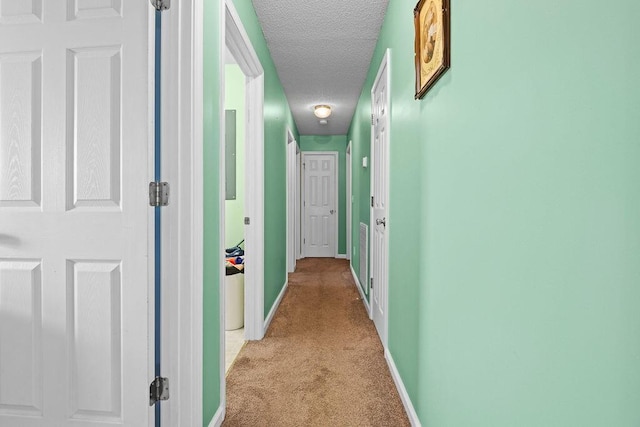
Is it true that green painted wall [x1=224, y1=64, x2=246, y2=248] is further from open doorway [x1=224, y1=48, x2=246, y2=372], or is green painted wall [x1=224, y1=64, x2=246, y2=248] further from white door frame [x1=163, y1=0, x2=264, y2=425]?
white door frame [x1=163, y1=0, x2=264, y2=425]

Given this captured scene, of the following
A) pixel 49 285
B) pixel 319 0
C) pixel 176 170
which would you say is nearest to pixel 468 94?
pixel 176 170

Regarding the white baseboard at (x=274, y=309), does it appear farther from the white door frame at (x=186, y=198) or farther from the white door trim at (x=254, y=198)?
the white door frame at (x=186, y=198)

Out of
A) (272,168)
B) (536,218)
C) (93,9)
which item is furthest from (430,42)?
(272,168)

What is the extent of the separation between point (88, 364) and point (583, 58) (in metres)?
1.74

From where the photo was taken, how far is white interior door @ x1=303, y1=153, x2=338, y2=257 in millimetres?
7535

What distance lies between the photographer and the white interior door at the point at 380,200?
8.84ft

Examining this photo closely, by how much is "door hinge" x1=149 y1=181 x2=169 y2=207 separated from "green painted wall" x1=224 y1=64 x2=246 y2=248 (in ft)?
7.71

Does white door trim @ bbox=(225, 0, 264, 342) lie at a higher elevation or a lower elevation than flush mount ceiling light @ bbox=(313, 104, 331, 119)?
lower

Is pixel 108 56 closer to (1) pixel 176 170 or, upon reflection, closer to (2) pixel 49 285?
(1) pixel 176 170

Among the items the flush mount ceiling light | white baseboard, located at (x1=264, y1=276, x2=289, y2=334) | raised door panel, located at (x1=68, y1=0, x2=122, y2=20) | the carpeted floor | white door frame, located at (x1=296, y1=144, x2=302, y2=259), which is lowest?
the carpeted floor

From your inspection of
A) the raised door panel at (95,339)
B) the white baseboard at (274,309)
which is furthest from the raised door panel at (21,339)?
the white baseboard at (274,309)

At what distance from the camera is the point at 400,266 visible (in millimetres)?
2178

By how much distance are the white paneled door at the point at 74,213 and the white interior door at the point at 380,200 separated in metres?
1.64

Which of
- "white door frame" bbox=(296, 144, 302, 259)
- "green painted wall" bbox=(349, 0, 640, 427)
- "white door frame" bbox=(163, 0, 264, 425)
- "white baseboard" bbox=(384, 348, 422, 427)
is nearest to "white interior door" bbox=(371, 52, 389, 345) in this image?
"white baseboard" bbox=(384, 348, 422, 427)
